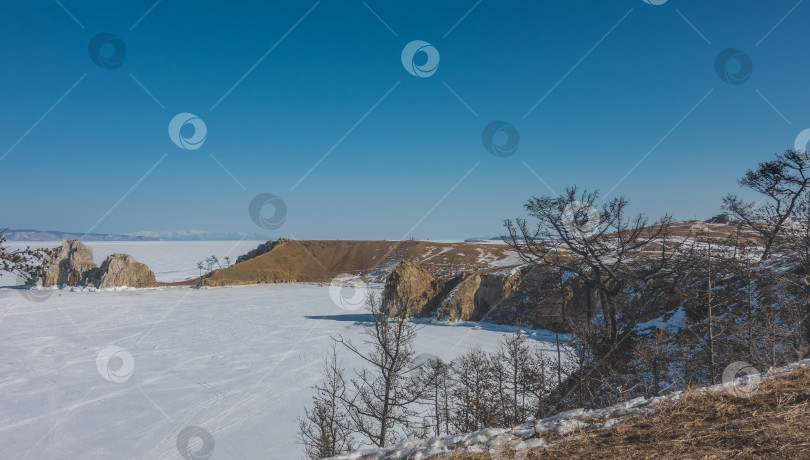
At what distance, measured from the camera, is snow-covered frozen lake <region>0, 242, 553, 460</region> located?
43.9 ft

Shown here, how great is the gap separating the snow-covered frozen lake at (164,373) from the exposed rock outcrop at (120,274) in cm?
1949

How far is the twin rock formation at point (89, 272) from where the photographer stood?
61.2m

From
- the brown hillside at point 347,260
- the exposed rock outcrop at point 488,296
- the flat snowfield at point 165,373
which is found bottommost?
the flat snowfield at point 165,373

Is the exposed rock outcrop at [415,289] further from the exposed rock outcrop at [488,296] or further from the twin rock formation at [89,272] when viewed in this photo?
the twin rock formation at [89,272]

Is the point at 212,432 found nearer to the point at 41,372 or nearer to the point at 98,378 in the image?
the point at 98,378

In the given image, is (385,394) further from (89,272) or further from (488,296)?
(89,272)

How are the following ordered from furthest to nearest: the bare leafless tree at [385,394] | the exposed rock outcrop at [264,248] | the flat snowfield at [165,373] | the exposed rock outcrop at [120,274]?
the exposed rock outcrop at [264,248] → the exposed rock outcrop at [120,274] → the flat snowfield at [165,373] → the bare leafless tree at [385,394]

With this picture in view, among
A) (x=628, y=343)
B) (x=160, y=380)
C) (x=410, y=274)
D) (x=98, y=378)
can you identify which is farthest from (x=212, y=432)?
(x=410, y=274)

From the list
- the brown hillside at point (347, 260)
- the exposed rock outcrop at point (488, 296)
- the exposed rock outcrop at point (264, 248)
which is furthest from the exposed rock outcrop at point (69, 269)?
the exposed rock outcrop at point (488, 296)

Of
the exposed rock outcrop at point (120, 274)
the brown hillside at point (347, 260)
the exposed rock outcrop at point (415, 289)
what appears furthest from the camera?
the brown hillside at point (347, 260)

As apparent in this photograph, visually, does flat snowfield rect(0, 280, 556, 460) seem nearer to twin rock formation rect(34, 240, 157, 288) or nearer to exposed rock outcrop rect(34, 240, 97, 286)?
twin rock formation rect(34, 240, 157, 288)

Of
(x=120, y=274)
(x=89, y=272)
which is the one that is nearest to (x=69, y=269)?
(x=89, y=272)

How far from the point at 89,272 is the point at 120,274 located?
223 inches

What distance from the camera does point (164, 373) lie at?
20.5 m
